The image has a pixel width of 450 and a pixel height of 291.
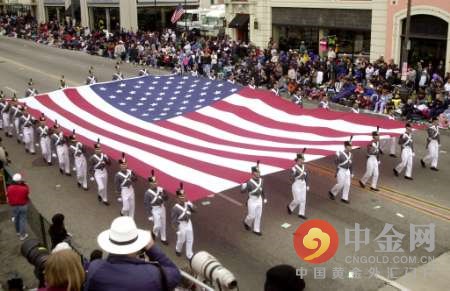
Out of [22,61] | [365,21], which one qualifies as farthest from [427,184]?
[22,61]

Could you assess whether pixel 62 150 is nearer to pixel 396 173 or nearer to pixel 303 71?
pixel 396 173

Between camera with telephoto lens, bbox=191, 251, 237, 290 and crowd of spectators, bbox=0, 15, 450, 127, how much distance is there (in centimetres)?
1314

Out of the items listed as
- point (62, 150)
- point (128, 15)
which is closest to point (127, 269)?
point (62, 150)

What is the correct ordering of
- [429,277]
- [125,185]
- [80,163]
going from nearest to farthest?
[429,277] < [125,185] < [80,163]

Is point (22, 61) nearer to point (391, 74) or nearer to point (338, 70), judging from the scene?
point (338, 70)

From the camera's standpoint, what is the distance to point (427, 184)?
42.7 feet

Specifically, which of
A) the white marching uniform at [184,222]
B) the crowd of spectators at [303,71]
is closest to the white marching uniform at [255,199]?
the white marching uniform at [184,222]

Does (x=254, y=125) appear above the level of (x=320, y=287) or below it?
above

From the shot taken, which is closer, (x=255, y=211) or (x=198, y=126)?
(x=255, y=211)

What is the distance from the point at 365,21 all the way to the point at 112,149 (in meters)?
18.6

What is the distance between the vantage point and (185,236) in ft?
31.3

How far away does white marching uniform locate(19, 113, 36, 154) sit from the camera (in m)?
16.0

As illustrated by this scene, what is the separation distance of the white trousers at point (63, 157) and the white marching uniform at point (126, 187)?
3657mm

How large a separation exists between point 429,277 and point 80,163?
323 inches
